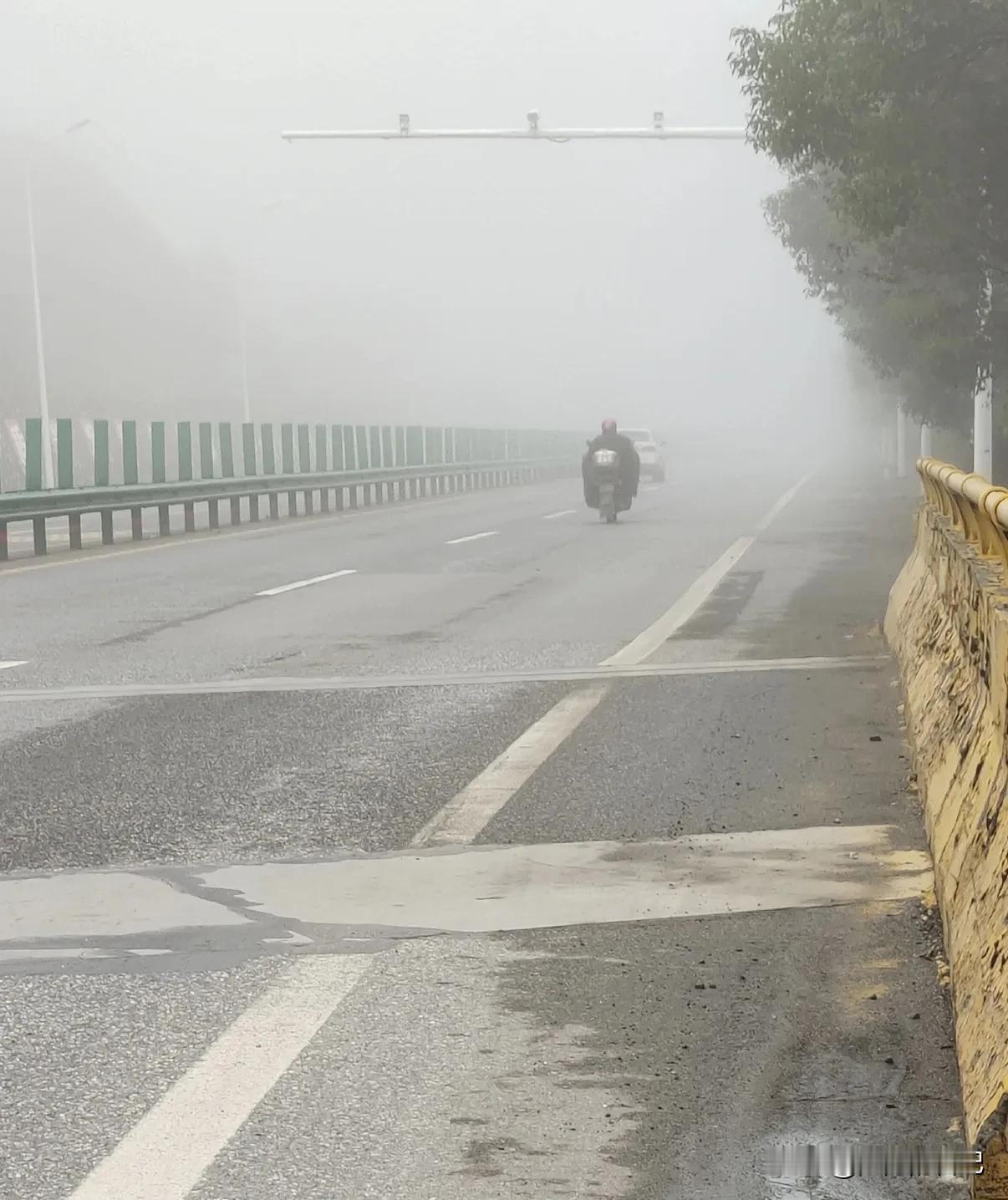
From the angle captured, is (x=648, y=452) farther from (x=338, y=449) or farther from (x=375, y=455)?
(x=338, y=449)

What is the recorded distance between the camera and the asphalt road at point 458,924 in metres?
4.13

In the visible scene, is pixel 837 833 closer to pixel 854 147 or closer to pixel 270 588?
pixel 270 588

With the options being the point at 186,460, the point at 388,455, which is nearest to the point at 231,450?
the point at 186,460

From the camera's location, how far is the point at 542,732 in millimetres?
9438

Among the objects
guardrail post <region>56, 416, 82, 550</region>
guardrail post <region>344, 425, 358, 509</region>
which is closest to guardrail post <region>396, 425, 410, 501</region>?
guardrail post <region>344, 425, 358, 509</region>

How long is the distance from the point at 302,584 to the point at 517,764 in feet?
35.1

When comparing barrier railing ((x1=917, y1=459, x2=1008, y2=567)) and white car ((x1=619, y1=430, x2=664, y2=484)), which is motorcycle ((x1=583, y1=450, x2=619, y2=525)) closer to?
barrier railing ((x1=917, y1=459, x2=1008, y2=567))

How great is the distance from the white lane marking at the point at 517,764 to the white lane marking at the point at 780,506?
54.4ft

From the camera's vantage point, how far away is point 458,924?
19.2 feet

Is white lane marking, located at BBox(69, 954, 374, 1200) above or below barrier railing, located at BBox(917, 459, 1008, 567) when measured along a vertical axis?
below

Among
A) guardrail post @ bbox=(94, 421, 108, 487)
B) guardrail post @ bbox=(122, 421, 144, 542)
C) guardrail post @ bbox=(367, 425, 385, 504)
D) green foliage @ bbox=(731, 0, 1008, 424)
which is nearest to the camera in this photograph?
green foliage @ bbox=(731, 0, 1008, 424)

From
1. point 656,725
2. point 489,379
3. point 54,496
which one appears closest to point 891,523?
point 54,496

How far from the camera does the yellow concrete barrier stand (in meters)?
3.93

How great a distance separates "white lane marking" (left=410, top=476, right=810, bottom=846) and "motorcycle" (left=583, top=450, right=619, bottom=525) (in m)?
17.0
